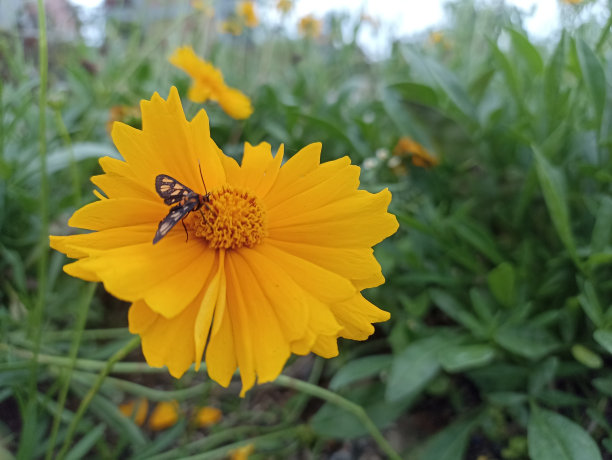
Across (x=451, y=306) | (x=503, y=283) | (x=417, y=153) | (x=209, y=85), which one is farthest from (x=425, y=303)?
(x=209, y=85)

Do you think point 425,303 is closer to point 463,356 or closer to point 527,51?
point 463,356

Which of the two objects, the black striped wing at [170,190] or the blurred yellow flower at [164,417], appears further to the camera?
the blurred yellow flower at [164,417]

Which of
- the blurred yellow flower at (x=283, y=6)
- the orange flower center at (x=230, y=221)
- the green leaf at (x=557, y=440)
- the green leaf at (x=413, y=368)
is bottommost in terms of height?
the green leaf at (x=557, y=440)

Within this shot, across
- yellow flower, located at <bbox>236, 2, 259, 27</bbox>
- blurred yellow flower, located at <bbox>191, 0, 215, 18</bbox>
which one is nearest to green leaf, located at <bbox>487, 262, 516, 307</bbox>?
blurred yellow flower, located at <bbox>191, 0, 215, 18</bbox>

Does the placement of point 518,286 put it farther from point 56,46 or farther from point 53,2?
point 56,46

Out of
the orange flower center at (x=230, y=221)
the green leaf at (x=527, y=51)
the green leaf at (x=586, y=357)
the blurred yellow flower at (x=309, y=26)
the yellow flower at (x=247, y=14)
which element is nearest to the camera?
the orange flower center at (x=230, y=221)

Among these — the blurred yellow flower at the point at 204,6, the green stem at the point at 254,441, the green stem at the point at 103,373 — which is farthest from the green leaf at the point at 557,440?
the blurred yellow flower at the point at 204,6

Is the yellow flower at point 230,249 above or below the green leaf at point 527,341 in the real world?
above

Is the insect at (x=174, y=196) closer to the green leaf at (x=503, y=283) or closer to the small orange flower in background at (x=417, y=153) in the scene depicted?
the green leaf at (x=503, y=283)
